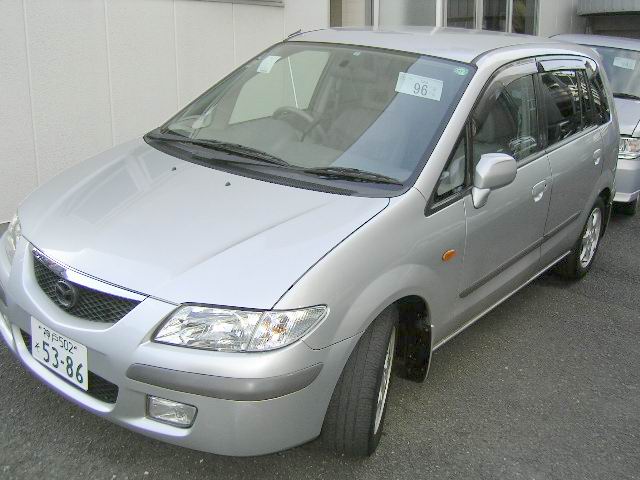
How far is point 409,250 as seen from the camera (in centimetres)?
297

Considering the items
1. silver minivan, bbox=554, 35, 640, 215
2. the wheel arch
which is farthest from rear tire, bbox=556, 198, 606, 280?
the wheel arch

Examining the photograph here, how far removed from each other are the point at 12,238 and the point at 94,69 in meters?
3.13

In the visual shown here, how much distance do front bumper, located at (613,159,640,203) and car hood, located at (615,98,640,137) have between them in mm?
273

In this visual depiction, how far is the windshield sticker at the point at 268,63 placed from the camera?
414 centimetres

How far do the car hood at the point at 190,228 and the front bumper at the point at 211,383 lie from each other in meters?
0.17

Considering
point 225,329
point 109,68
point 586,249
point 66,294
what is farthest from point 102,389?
point 109,68

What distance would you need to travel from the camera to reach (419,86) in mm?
3555

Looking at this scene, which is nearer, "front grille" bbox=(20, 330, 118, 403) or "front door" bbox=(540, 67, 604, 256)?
"front grille" bbox=(20, 330, 118, 403)

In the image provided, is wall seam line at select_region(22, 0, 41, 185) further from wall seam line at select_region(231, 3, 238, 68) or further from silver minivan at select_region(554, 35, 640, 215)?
silver minivan at select_region(554, 35, 640, 215)

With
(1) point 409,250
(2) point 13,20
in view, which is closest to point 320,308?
(1) point 409,250

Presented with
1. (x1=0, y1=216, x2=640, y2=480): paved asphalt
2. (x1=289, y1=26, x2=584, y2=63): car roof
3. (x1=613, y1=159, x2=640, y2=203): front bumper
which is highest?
(x1=289, y1=26, x2=584, y2=63): car roof

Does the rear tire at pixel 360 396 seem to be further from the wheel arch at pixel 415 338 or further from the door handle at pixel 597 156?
the door handle at pixel 597 156

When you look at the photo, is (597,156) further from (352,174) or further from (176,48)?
(176,48)

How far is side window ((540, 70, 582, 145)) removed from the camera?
4242 millimetres
